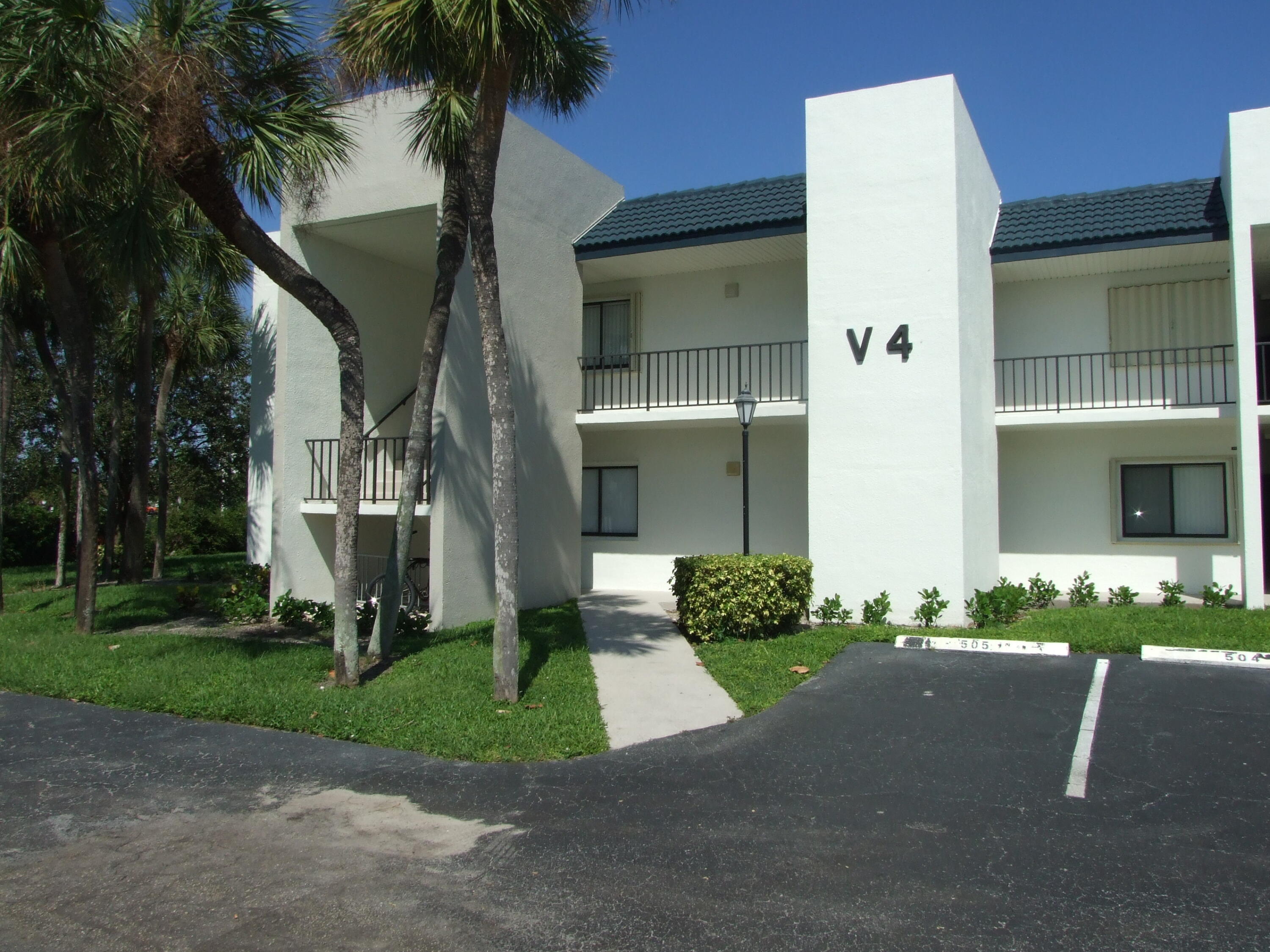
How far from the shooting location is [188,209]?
12.5m

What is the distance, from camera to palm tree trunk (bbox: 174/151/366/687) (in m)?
8.67

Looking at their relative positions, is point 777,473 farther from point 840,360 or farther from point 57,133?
point 57,133

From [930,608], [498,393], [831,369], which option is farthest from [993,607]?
[498,393]

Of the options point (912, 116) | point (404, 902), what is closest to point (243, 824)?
point (404, 902)

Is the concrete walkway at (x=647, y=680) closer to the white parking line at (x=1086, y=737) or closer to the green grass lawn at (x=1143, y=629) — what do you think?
the white parking line at (x=1086, y=737)

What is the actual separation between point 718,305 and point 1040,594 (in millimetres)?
6821

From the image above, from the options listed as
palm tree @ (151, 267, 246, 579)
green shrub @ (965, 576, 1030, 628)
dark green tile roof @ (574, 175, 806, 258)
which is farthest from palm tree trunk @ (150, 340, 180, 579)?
green shrub @ (965, 576, 1030, 628)

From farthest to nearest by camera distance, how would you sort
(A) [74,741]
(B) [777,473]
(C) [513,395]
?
(B) [777,473] < (C) [513,395] < (A) [74,741]

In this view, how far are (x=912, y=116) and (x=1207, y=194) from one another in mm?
4477

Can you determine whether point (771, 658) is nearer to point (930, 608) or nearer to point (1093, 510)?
point (930, 608)

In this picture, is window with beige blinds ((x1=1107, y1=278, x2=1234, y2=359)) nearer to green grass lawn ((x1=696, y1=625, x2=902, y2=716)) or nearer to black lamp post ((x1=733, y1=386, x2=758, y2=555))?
black lamp post ((x1=733, y1=386, x2=758, y2=555))

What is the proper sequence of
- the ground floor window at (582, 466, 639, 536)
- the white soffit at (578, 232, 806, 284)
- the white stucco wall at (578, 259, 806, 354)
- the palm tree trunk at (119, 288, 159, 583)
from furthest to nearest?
the palm tree trunk at (119, 288, 159, 583)
the ground floor window at (582, 466, 639, 536)
the white stucco wall at (578, 259, 806, 354)
the white soffit at (578, 232, 806, 284)

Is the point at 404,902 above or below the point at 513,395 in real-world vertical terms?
below

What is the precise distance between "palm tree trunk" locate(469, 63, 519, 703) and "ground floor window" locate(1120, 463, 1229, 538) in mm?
10473
